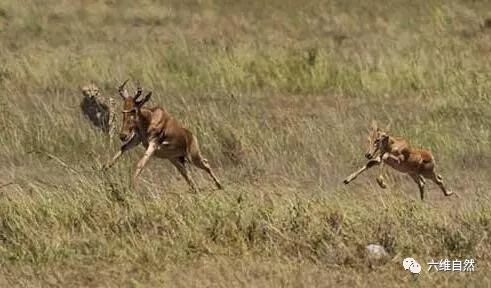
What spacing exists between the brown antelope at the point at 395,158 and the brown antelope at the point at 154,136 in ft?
3.75

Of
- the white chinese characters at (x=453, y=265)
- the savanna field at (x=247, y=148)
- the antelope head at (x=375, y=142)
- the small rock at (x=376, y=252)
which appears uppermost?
the antelope head at (x=375, y=142)

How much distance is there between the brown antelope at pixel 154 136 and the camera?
7.59m

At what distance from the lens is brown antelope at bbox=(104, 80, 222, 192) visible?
24.9ft

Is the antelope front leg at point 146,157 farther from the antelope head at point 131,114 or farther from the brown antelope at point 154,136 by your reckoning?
the antelope head at point 131,114

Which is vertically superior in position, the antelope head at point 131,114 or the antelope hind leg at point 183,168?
the antelope head at point 131,114

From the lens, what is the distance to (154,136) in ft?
25.4

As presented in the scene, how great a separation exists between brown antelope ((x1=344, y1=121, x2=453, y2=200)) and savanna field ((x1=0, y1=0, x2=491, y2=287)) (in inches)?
8.4

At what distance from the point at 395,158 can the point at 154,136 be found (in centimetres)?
181

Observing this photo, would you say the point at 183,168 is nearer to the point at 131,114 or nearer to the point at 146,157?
the point at 146,157

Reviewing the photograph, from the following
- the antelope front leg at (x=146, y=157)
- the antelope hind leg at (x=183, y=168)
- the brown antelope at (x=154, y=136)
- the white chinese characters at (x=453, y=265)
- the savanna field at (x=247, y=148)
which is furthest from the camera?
the antelope hind leg at (x=183, y=168)

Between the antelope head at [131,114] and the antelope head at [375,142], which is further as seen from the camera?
the antelope head at [131,114]

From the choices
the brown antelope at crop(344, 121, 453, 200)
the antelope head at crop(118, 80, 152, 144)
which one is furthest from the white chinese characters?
the antelope head at crop(118, 80, 152, 144)

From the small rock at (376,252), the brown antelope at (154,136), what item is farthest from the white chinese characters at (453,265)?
the brown antelope at (154,136)

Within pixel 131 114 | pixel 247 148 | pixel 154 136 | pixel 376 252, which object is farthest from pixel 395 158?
pixel 247 148
